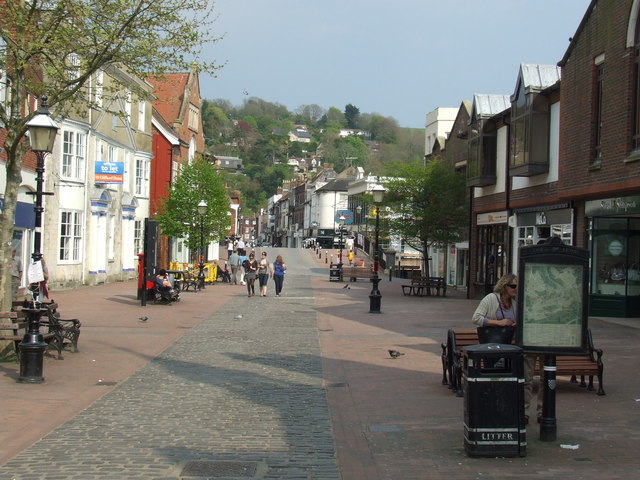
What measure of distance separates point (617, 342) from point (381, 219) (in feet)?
75.1

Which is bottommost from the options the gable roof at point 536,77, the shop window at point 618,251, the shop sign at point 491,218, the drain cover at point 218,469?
the drain cover at point 218,469

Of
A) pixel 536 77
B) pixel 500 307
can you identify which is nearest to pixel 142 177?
pixel 536 77

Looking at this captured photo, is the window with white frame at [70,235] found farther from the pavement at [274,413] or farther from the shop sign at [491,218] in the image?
the shop sign at [491,218]

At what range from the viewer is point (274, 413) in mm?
9562

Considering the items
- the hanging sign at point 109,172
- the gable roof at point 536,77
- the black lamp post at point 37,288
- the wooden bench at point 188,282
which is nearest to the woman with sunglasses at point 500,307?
the black lamp post at point 37,288

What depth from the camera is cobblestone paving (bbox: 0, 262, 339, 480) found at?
23.1 feet

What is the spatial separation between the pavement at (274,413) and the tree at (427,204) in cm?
1805

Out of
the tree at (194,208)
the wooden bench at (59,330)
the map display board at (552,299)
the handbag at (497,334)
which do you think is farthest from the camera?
the tree at (194,208)

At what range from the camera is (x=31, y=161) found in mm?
27078

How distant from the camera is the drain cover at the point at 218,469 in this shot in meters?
6.83

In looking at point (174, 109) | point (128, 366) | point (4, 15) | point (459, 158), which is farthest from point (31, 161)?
point (174, 109)

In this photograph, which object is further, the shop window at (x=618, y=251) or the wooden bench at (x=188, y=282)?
the wooden bench at (x=188, y=282)

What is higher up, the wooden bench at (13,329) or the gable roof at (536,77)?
the gable roof at (536,77)

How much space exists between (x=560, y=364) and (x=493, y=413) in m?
3.64
